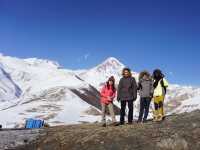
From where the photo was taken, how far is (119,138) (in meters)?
20.3

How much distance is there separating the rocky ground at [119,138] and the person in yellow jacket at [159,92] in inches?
40.9

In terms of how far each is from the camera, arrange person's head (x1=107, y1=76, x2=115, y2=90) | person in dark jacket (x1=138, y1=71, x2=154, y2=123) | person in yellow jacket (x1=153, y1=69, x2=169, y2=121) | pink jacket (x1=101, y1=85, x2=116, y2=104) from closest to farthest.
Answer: person in yellow jacket (x1=153, y1=69, x2=169, y2=121), person in dark jacket (x1=138, y1=71, x2=154, y2=123), person's head (x1=107, y1=76, x2=115, y2=90), pink jacket (x1=101, y1=85, x2=116, y2=104)

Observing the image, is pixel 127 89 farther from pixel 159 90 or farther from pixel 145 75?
pixel 159 90

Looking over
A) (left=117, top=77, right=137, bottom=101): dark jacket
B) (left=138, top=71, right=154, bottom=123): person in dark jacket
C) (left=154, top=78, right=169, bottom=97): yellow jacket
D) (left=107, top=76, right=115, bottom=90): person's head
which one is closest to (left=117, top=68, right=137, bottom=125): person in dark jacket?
(left=117, top=77, right=137, bottom=101): dark jacket

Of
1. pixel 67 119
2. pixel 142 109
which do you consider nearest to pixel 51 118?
pixel 67 119

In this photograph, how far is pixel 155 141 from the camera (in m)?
19.7

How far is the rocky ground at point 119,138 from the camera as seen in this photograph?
19.6 meters

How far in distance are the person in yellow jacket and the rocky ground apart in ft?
3.41

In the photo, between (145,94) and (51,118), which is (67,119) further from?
(145,94)

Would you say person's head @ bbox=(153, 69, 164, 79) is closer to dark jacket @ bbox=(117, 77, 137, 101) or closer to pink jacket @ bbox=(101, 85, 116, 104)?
dark jacket @ bbox=(117, 77, 137, 101)

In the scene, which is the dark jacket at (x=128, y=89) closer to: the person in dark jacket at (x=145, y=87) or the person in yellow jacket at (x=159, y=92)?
the person in dark jacket at (x=145, y=87)

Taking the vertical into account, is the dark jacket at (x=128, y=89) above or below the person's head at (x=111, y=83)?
below

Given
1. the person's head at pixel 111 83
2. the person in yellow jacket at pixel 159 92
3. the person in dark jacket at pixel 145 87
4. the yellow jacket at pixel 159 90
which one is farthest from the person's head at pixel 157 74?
the person's head at pixel 111 83

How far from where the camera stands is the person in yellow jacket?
956 inches
